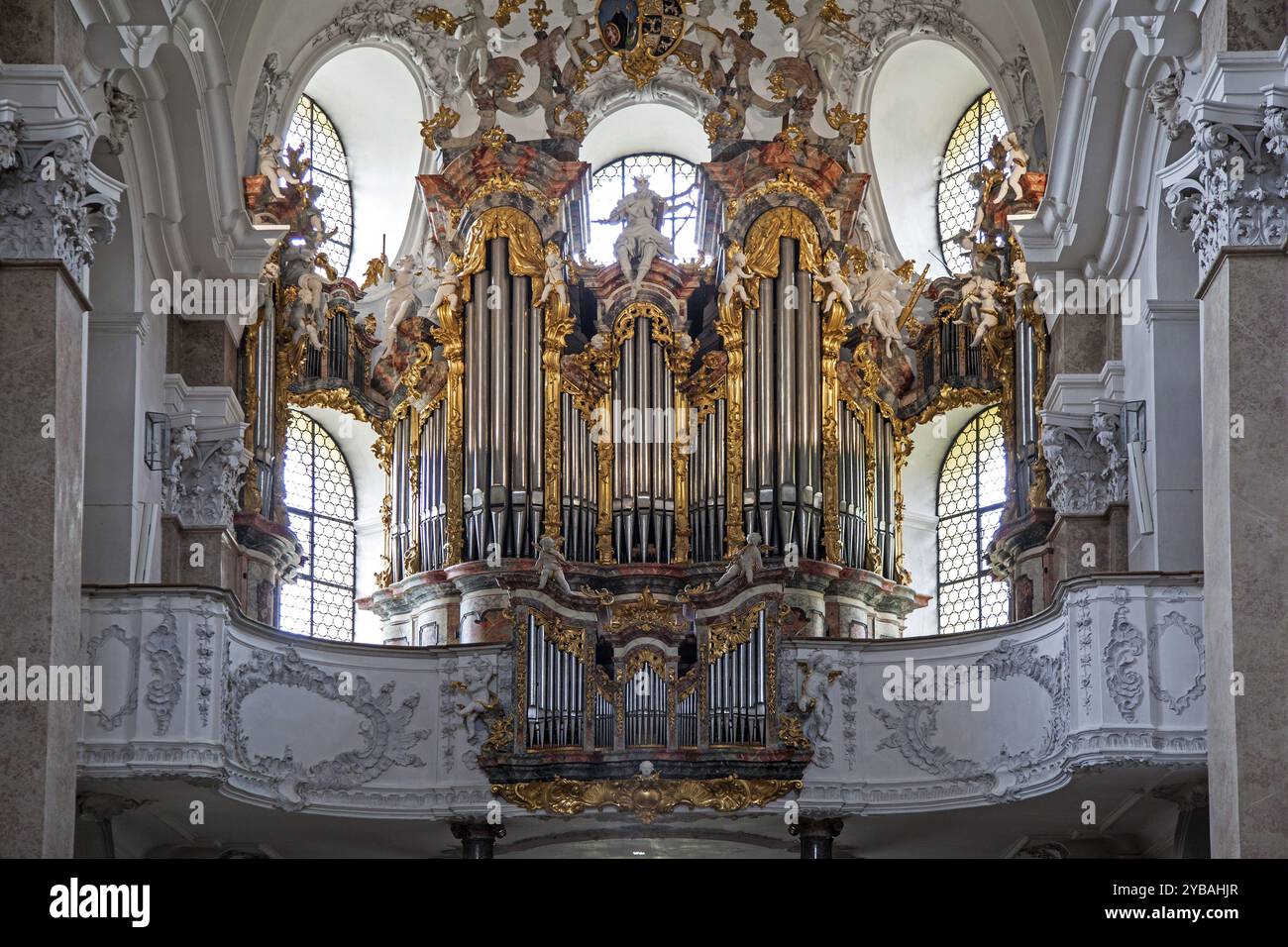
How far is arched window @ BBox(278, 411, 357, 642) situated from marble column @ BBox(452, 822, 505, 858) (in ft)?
17.0

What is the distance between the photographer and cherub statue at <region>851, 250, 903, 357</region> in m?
27.0

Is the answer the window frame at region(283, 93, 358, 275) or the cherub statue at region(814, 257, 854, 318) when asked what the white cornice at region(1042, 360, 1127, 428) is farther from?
the window frame at region(283, 93, 358, 275)

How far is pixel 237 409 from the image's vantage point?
25.0 meters

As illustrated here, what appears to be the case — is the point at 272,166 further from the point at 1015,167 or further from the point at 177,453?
the point at 1015,167

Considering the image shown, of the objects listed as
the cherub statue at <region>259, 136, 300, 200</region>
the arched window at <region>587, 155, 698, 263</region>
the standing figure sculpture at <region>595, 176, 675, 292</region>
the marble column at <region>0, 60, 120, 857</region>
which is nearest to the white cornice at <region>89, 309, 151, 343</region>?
the marble column at <region>0, 60, 120, 857</region>

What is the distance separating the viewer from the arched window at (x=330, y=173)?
2955 centimetres

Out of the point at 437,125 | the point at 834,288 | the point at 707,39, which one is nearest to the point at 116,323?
the point at 437,125

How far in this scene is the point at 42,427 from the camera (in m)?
17.6

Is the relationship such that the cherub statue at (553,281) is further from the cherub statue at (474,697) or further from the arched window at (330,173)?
the cherub statue at (474,697)

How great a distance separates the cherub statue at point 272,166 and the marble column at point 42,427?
8394mm

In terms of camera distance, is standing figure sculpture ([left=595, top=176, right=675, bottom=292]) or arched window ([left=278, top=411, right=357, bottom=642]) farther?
arched window ([left=278, top=411, right=357, bottom=642])
